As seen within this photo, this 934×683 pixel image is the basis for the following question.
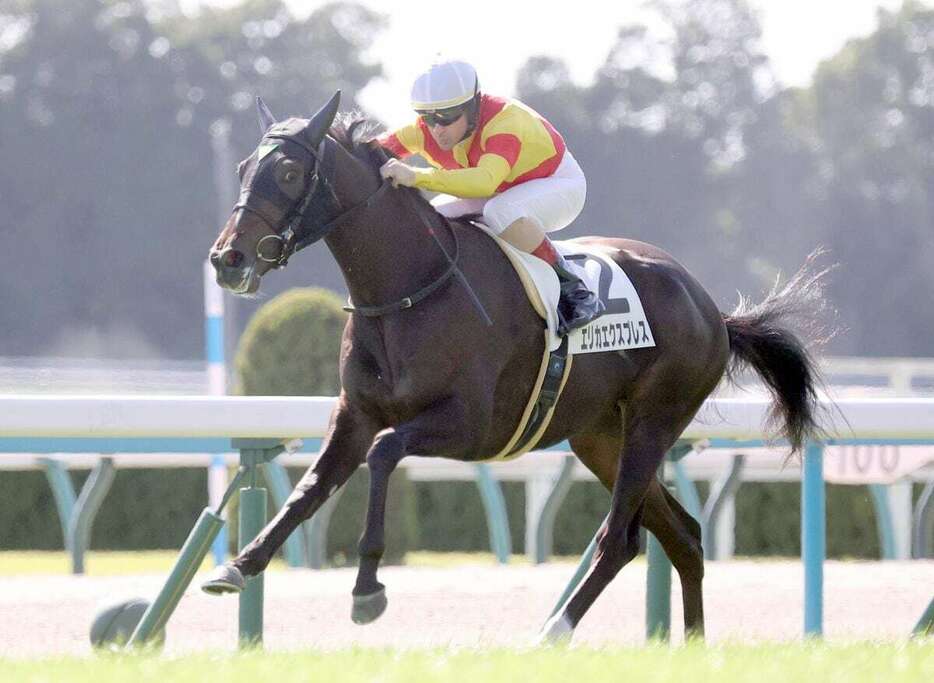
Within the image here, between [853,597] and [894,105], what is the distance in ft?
182

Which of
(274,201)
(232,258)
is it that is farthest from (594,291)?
(232,258)

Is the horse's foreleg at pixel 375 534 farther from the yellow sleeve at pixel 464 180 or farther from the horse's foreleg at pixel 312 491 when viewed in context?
the yellow sleeve at pixel 464 180

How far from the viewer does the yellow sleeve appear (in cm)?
507

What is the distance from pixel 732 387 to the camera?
645cm

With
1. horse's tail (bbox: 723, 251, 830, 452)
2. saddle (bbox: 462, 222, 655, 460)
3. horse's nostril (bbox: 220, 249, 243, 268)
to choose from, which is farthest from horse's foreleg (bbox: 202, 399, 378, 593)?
horse's tail (bbox: 723, 251, 830, 452)

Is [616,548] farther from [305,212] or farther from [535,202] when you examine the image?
[305,212]

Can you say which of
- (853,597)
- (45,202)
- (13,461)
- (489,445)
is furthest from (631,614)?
(45,202)

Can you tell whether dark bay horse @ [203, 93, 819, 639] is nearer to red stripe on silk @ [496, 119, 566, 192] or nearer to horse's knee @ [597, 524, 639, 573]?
horse's knee @ [597, 524, 639, 573]

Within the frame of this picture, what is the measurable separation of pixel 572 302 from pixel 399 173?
2.22 feet

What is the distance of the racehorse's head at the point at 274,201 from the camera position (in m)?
4.68

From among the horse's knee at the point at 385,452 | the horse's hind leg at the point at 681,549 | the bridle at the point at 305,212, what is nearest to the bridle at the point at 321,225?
the bridle at the point at 305,212

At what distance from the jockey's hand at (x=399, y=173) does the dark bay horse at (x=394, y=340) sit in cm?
4

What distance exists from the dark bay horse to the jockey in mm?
104

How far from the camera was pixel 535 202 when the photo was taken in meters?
5.39
